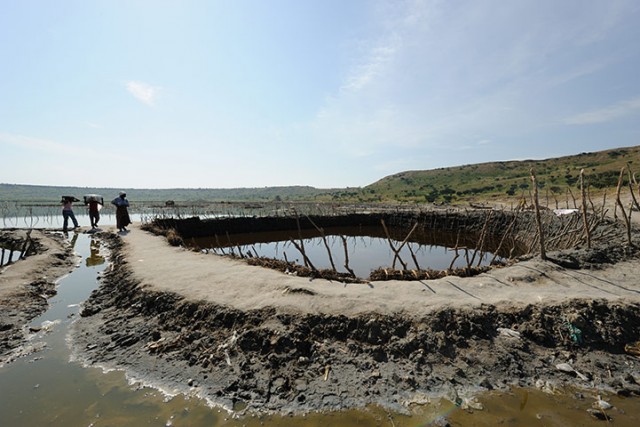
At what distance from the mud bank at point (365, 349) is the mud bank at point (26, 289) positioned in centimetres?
91

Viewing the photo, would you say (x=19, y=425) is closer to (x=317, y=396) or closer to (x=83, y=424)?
(x=83, y=424)

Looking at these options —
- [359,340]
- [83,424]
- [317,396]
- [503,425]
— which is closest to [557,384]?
[503,425]

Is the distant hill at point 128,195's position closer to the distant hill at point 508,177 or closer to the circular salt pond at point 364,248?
the distant hill at point 508,177

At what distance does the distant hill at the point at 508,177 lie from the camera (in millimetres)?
37531

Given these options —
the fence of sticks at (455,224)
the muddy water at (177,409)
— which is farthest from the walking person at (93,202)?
the muddy water at (177,409)

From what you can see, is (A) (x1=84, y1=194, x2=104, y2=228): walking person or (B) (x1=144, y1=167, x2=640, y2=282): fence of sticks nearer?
(B) (x1=144, y1=167, x2=640, y2=282): fence of sticks

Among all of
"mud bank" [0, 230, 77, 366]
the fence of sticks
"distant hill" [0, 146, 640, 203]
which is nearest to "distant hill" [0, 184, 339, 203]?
"distant hill" [0, 146, 640, 203]

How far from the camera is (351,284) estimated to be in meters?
7.12

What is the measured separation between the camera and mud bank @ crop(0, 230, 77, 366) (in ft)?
18.3

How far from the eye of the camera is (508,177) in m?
52.2

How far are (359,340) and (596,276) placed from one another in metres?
6.29

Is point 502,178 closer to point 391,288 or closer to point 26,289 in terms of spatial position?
point 391,288

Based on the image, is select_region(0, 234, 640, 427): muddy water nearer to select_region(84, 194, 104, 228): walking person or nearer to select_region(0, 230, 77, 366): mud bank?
select_region(0, 230, 77, 366): mud bank

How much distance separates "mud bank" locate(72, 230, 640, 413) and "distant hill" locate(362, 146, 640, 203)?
31.5 m
